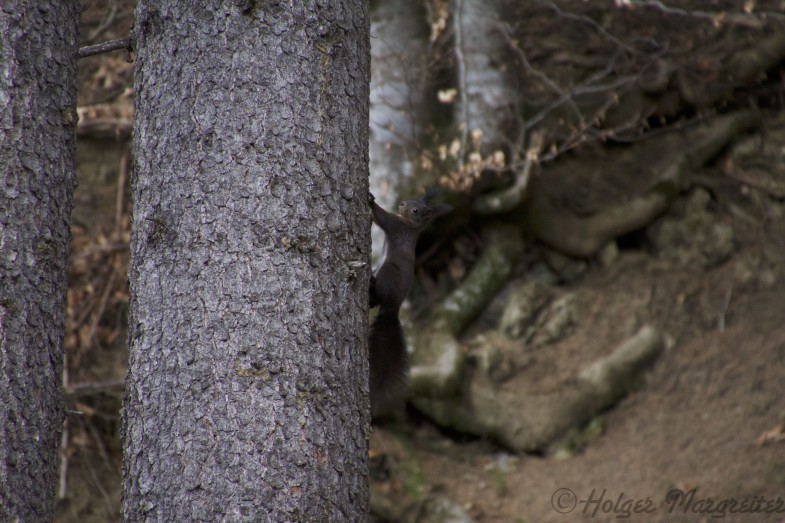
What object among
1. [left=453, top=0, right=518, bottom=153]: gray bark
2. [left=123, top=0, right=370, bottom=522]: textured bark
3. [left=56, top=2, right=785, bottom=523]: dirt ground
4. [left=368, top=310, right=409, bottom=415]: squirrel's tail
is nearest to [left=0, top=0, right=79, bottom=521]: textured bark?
[left=123, top=0, right=370, bottom=522]: textured bark

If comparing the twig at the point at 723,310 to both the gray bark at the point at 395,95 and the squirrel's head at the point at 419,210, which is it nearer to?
the gray bark at the point at 395,95

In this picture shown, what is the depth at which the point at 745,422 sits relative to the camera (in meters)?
5.52

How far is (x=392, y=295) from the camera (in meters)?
3.90

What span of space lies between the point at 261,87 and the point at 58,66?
666 mm

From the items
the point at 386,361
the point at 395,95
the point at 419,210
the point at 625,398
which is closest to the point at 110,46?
the point at 386,361

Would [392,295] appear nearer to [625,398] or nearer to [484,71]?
[625,398]

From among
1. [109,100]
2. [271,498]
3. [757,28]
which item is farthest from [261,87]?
[757,28]

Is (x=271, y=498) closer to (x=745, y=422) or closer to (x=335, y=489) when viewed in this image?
(x=335, y=489)

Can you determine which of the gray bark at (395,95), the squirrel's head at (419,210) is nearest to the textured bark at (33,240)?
the squirrel's head at (419,210)

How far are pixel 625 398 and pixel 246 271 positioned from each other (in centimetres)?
471

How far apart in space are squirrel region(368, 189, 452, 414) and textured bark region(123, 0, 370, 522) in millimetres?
1019

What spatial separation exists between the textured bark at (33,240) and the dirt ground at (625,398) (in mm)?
3666

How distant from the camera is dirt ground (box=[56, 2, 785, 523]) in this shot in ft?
17.5

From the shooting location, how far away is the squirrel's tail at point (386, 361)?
11.2ft
